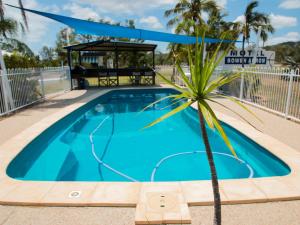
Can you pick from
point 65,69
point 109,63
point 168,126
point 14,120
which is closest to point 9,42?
point 65,69

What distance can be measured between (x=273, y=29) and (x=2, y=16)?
60.7 feet

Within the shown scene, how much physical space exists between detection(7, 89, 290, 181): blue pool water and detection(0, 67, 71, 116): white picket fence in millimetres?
1923

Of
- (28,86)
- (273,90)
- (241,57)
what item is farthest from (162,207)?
(241,57)

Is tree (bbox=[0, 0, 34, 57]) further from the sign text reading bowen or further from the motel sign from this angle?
the sign text reading bowen

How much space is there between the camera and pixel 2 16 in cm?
759

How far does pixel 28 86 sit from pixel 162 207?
780 centimetres

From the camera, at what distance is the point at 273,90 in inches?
253

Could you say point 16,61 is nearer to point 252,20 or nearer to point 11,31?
point 11,31

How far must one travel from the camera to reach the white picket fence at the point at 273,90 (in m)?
5.59

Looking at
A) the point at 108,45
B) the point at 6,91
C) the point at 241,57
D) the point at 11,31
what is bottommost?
the point at 6,91

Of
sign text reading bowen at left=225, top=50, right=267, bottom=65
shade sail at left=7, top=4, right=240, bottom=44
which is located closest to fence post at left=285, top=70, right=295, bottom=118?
shade sail at left=7, top=4, right=240, bottom=44

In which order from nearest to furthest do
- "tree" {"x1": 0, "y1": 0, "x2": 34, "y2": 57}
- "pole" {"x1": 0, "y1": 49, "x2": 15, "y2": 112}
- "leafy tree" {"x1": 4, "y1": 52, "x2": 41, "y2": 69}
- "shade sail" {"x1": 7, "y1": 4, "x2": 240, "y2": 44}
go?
"pole" {"x1": 0, "y1": 49, "x2": 15, "y2": 112} → "shade sail" {"x1": 7, "y1": 4, "x2": 240, "y2": 44} → "tree" {"x1": 0, "y1": 0, "x2": 34, "y2": 57} → "leafy tree" {"x1": 4, "y1": 52, "x2": 41, "y2": 69}

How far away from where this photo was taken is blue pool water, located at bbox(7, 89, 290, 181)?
13.0ft

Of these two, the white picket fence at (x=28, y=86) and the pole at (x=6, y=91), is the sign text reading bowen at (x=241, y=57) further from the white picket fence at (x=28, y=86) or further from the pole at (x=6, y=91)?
the pole at (x=6, y=91)
